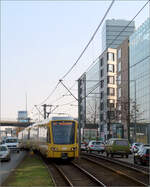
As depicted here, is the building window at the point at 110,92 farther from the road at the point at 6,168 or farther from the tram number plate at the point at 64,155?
the tram number plate at the point at 64,155

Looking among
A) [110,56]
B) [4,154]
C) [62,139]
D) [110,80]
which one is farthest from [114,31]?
[62,139]

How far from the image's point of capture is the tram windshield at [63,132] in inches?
1032

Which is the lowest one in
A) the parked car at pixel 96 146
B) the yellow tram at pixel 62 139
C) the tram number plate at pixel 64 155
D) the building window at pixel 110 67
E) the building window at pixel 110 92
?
the parked car at pixel 96 146

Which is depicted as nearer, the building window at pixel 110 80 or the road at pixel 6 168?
the road at pixel 6 168

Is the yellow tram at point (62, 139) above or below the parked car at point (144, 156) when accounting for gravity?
above

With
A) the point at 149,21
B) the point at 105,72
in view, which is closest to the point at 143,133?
the point at 149,21

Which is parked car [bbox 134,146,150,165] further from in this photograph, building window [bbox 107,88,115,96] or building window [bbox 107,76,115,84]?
building window [bbox 107,76,115,84]

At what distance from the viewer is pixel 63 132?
26.5m

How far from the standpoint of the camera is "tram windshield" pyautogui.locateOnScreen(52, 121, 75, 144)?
26219 mm

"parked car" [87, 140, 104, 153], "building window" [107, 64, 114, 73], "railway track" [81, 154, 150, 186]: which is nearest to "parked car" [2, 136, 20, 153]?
"parked car" [87, 140, 104, 153]

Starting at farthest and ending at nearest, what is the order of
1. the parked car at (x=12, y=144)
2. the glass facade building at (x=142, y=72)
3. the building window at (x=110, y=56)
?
the building window at (x=110, y=56)
the glass facade building at (x=142, y=72)
the parked car at (x=12, y=144)

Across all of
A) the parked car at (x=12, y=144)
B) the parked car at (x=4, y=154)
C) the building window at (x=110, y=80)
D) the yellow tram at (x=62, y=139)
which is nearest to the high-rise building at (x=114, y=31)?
the building window at (x=110, y=80)

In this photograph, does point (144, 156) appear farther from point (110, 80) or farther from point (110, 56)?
point (110, 56)

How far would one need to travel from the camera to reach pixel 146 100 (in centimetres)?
6881
